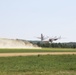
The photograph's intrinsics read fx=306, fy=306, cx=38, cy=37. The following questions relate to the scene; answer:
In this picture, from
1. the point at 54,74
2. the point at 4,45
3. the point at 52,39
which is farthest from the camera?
the point at 52,39

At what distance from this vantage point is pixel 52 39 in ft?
494

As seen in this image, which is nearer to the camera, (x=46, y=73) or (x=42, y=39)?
(x=46, y=73)

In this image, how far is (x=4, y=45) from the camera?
119500mm

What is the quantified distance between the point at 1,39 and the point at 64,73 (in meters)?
108

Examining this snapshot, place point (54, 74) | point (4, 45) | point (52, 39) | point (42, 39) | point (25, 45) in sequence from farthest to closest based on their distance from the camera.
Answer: point (42, 39), point (52, 39), point (25, 45), point (4, 45), point (54, 74)

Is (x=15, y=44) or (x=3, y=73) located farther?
(x=15, y=44)

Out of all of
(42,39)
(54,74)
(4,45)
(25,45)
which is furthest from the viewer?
(42,39)

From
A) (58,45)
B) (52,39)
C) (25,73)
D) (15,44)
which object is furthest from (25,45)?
(25,73)

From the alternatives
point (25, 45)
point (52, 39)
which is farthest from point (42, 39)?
point (25, 45)

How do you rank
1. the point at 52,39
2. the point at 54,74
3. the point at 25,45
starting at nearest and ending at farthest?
the point at 54,74 → the point at 25,45 → the point at 52,39

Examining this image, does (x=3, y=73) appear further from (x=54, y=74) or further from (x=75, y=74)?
(x=75, y=74)

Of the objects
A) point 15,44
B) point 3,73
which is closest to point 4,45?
point 15,44

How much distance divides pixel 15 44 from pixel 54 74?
348ft

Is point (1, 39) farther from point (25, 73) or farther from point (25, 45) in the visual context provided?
point (25, 73)
